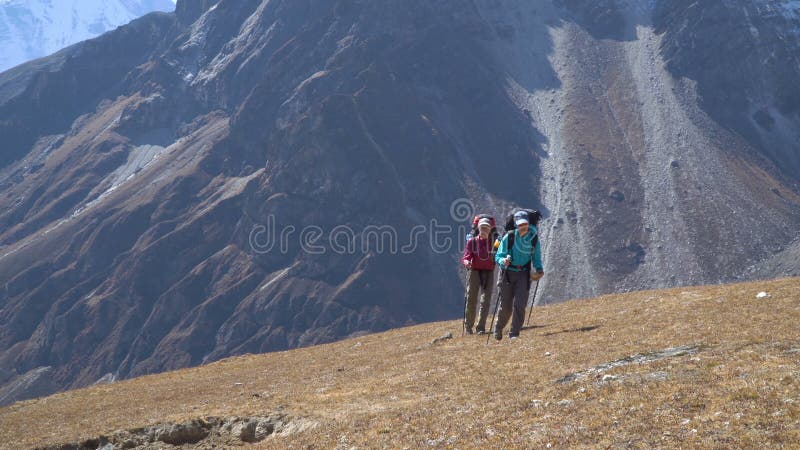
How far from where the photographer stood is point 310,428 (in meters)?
17.3

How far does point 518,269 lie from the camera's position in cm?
2267

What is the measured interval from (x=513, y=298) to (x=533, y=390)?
738 centimetres

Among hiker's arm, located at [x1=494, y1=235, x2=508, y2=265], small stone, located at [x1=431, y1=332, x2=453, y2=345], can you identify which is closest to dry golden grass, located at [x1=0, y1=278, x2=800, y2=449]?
small stone, located at [x1=431, y1=332, x2=453, y2=345]

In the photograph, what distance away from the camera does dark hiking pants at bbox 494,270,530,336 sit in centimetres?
2277

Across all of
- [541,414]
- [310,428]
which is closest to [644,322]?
[541,414]

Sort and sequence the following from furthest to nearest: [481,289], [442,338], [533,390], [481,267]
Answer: [442,338] → [481,289] → [481,267] → [533,390]

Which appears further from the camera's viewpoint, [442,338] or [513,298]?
[442,338]

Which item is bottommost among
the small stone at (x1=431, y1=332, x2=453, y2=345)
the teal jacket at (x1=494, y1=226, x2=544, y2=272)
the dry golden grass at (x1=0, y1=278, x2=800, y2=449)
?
the small stone at (x1=431, y1=332, x2=453, y2=345)

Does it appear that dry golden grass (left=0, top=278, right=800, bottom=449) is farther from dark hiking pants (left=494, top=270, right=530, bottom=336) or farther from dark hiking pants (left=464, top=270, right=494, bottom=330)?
dark hiking pants (left=464, top=270, right=494, bottom=330)

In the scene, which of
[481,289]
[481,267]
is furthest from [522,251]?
[481,289]

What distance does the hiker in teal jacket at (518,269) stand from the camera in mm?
22375

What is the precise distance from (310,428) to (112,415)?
853 cm

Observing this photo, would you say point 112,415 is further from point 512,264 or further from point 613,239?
point 613,239

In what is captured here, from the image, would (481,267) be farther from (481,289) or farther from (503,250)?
(503,250)
